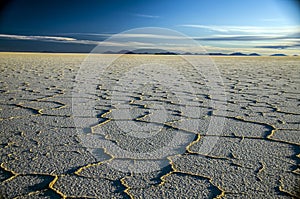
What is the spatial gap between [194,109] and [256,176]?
149cm

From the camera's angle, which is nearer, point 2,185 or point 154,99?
point 2,185

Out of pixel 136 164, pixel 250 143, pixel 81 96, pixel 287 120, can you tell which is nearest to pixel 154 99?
pixel 81 96

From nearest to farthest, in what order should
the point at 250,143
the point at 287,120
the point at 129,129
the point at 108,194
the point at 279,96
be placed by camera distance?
the point at 108,194, the point at 250,143, the point at 129,129, the point at 287,120, the point at 279,96

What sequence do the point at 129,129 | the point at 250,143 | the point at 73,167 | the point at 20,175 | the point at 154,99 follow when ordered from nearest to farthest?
the point at 20,175, the point at 73,167, the point at 250,143, the point at 129,129, the point at 154,99

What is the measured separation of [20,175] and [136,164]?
531 mm

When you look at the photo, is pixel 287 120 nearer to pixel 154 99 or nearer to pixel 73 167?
pixel 154 99

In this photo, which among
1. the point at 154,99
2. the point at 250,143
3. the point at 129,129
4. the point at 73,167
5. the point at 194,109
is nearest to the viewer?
the point at 73,167

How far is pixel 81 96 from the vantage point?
3414 millimetres

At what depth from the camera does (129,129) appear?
6.78 feet

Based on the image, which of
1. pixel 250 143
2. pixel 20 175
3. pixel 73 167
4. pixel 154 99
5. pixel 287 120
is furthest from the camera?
pixel 154 99

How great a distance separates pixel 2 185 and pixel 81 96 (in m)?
2.29

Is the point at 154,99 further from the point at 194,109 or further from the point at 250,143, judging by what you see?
the point at 250,143

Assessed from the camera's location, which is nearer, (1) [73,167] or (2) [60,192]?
(2) [60,192]

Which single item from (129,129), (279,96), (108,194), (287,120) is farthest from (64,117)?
(279,96)
